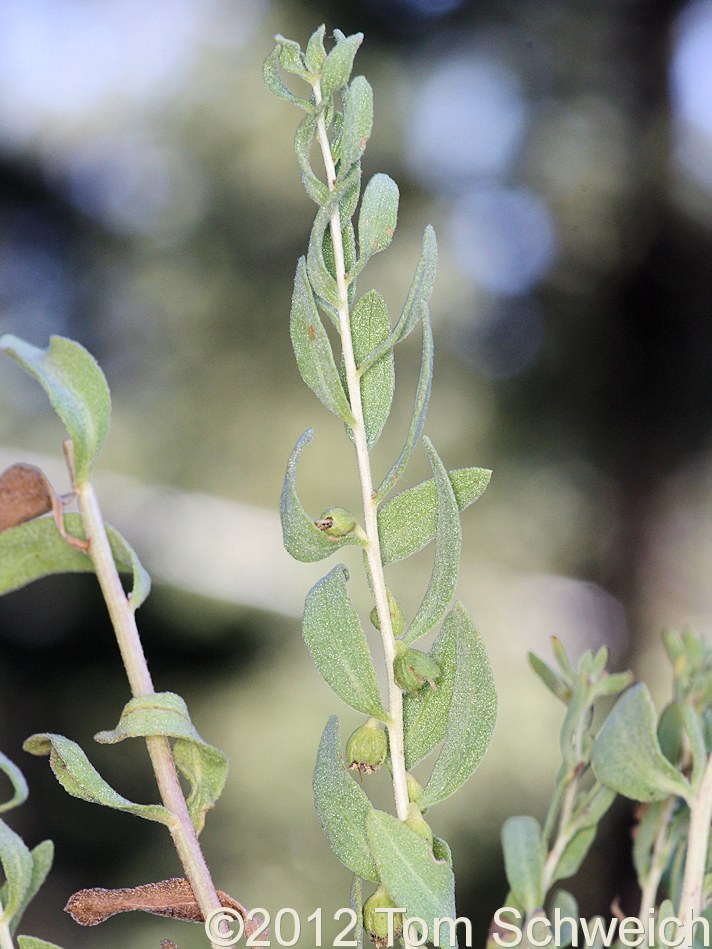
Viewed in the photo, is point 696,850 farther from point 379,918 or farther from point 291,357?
point 291,357

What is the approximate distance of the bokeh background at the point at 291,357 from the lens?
898 millimetres

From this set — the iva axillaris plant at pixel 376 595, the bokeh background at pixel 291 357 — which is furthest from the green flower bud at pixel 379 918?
the bokeh background at pixel 291 357

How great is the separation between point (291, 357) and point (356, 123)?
34.1 inches

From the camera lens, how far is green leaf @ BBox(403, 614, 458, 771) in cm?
11

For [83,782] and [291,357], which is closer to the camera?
[83,782]

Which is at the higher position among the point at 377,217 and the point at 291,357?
the point at 291,357

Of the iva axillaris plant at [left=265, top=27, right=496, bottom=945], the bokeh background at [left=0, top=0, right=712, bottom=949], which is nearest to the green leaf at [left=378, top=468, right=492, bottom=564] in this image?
Answer: the iva axillaris plant at [left=265, top=27, right=496, bottom=945]

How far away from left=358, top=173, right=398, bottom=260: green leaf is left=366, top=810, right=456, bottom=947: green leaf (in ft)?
0.22

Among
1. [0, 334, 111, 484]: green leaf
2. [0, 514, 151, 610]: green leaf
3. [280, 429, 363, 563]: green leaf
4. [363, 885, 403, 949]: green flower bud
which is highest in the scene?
[0, 334, 111, 484]: green leaf

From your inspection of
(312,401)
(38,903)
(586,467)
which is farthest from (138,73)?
(38,903)

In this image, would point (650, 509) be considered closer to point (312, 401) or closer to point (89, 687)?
point (312, 401)

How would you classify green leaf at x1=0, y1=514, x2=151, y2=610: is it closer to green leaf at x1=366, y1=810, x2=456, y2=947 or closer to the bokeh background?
green leaf at x1=366, y1=810, x2=456, y2=947

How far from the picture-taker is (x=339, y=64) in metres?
0.11

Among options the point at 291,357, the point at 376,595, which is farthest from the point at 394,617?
the point at 291,357
